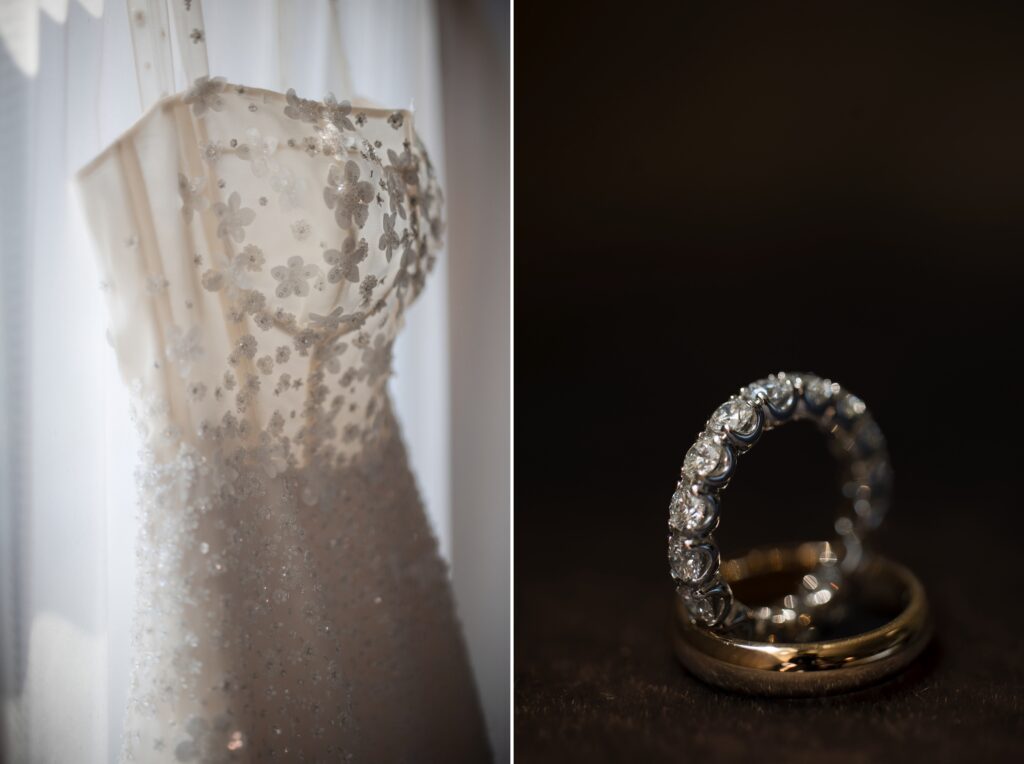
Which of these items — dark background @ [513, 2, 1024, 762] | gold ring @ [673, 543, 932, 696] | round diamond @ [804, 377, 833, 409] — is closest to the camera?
gold ring @ [673, 543, 932, 696]

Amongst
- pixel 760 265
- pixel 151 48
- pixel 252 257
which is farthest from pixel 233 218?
pixel 760 265

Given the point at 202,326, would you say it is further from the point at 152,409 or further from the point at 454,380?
the point at 454,380

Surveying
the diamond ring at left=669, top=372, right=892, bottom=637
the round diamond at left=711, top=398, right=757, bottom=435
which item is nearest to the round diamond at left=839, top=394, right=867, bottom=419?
the diamond ring at left=669, top=372, right=892, bottom=637

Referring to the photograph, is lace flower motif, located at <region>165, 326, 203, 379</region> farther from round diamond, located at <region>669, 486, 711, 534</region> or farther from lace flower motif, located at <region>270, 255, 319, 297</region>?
round diamond, located at <region>669, 486, 711, 534</region>

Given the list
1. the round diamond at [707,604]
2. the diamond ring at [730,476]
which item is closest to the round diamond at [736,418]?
the diamond ring at [730,476]

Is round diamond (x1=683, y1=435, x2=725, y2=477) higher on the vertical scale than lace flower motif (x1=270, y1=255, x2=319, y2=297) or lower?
lower

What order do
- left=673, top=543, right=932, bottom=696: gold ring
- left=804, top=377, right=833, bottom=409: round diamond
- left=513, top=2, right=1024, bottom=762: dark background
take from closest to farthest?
left=673, top=543, right=932, bottom=696: gold ring → left=804, top=377, right=833, bottom=409: round diamond → left=513, top=2, right=1024, bottom=762: dark background

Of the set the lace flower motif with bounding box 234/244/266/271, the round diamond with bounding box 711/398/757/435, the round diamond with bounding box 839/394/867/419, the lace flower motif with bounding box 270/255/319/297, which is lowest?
the round diamond with bounding box 839/394/867/419
